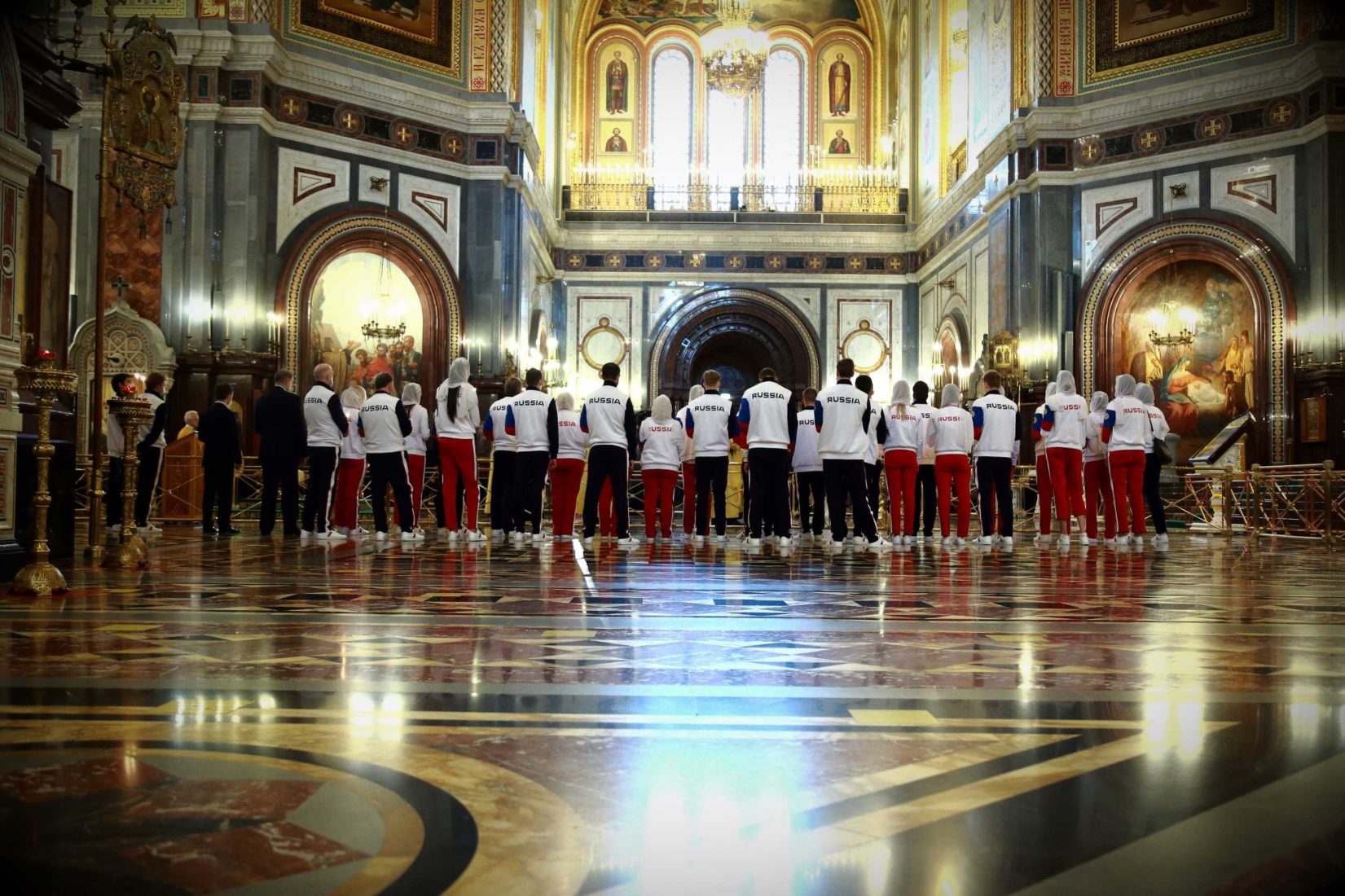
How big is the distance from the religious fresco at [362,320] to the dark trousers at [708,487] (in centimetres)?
814

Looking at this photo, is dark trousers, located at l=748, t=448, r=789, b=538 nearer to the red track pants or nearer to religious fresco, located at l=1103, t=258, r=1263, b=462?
the red track pants

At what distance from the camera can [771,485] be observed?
10.7 meters

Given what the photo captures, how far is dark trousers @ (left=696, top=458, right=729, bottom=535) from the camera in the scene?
11.4 m

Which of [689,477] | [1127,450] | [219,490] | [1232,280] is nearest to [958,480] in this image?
[1127,450]

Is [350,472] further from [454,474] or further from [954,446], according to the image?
[954,446]

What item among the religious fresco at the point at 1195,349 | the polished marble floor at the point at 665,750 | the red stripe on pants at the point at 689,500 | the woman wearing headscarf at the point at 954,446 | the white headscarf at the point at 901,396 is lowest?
the polished marble floor at the point at 665,750

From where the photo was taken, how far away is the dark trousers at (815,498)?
1169 centimetres

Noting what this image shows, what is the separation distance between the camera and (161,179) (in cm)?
786

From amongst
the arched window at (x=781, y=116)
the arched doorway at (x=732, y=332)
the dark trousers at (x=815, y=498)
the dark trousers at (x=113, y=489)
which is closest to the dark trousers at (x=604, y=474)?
the dark trousers at (x=815, y=498)

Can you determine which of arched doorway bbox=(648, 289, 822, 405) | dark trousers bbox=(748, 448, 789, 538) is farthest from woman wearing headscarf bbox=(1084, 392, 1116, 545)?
arched doorway bbox=(648, 289, 822, 405)

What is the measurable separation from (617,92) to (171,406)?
55.1 feet

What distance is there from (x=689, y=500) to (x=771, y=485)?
252 cm

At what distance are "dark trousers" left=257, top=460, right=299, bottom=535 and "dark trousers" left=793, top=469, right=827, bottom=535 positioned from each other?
17.0 ft

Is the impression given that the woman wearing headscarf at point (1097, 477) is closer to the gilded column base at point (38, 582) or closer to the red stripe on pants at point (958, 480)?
the red stripe on pants at point (958, 480)
